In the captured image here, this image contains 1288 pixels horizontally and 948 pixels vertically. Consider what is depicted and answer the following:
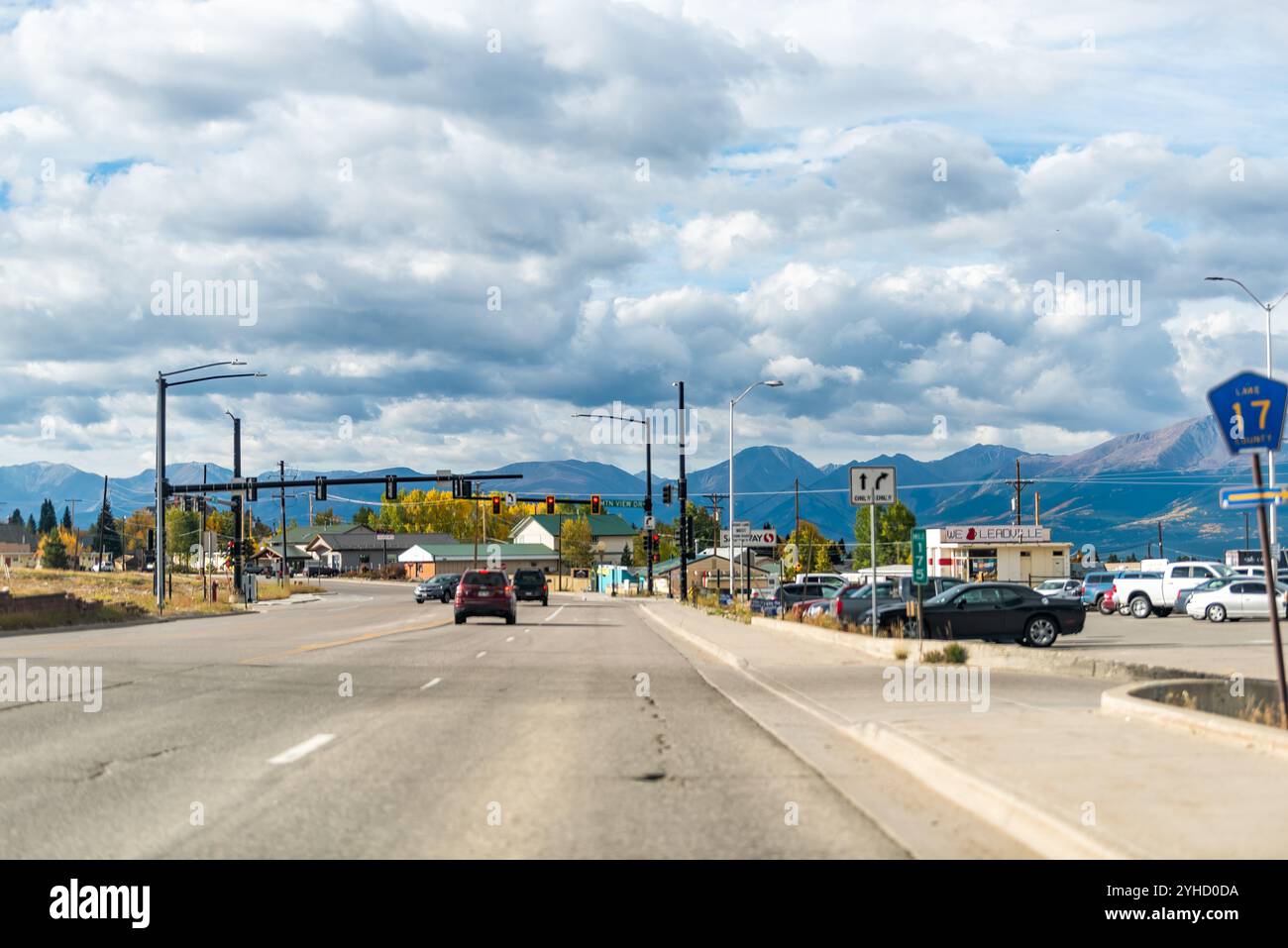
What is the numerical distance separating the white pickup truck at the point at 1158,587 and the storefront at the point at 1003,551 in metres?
58.9

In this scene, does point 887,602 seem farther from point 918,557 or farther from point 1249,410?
point 1249,410

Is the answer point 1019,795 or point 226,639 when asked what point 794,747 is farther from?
point 226,639

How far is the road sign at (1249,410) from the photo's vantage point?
43.1 feet

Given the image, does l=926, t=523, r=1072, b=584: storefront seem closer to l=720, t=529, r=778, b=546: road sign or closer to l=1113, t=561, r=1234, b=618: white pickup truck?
l=1113, t=561, r=1234, b=618: white pickup truck

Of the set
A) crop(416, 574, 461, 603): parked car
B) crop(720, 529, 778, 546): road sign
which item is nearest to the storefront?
crop(416, 574, 461, 603): parked car

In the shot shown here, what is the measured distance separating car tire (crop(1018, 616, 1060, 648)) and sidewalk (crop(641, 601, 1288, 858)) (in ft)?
37.7

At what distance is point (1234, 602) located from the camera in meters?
44.4

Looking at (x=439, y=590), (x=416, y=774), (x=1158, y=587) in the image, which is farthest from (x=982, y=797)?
(x=439, y=590)

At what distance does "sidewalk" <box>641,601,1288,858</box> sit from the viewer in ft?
26.9

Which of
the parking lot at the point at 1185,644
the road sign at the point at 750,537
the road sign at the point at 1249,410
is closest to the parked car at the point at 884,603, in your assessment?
the parking lot at the point at 1185,644

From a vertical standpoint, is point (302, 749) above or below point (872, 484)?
below

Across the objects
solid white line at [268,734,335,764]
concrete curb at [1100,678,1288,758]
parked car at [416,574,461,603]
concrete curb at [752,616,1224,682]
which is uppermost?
concrete curb at [1100,678,1288,758]

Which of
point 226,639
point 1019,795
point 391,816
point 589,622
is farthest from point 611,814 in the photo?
point 589,622

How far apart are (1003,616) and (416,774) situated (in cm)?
2125
